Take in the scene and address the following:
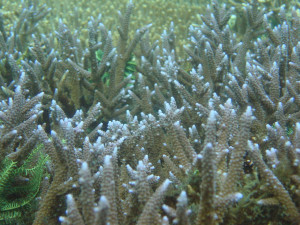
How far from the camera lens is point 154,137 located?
267 centimetres

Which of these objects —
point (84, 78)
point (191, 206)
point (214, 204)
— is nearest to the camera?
point (214, 204)

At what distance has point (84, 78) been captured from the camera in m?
3.60

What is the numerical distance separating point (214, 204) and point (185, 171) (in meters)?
0.52

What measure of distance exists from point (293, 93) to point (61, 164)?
2574 mm

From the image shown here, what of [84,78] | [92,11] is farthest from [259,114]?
[92,11]

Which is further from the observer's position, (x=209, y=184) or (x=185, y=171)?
(x=185, y=171)

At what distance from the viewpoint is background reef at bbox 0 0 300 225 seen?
5.42 ft

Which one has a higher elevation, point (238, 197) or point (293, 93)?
point (293, 93)

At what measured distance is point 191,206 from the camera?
174cm

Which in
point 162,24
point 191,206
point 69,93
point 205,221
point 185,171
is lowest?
point 205,221

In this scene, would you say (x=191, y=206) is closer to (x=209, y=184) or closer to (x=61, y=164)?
(x=209, y=184)

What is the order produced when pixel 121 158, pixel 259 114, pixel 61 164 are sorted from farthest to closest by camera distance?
pixel 259 114 < pixel 121 158 < pixel 61 164

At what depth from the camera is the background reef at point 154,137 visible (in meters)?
1.65

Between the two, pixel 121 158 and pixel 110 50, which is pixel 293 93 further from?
pixel 110 50
